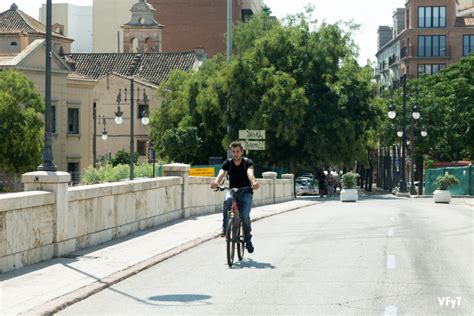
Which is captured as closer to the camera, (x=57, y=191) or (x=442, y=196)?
(x=57, y=191)

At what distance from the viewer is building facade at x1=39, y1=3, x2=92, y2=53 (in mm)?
127625

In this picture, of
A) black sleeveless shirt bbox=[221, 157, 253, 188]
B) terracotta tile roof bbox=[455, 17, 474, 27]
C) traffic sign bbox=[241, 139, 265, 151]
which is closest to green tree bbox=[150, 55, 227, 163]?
traffic sign bbox=[241, 139, 265, 151]

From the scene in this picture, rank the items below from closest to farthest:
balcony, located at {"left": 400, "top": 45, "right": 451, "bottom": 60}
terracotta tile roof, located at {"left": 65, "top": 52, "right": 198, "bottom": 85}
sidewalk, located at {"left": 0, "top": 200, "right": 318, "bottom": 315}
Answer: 1. sidewalk, located at {"left": 0, "top": 200, "right": 318, "bottom": 315}
2. terracotta tile roof, located at {"left": 65, "top": 52, "right": 198, "bottom": 85}
3. balcony, located at {"left": 400, "top": 45, "right": 451, "bottom": 60}

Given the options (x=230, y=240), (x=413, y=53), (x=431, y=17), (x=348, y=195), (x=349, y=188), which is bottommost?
(x=348, y=195)

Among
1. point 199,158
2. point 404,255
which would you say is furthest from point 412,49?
point 404,255

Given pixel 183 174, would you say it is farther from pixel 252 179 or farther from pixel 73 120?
pixel 73 120

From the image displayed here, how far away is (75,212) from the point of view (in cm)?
1625

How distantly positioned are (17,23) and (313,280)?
72107mm

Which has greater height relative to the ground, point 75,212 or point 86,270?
point 75,212

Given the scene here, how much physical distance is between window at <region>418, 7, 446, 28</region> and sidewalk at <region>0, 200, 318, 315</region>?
91204 millimetres

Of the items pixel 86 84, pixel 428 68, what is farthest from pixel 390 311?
pixel 428 68

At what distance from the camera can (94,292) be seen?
11.9m

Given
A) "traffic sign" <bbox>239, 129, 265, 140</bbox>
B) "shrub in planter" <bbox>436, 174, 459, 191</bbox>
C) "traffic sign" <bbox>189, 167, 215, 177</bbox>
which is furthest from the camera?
"shrub in planter" <bbox>436, 174, 459, 191</bbox>

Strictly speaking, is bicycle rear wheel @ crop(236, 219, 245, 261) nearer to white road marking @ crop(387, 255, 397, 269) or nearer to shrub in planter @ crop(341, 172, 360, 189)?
white road marking @ crop(387, 255, 397, 269)
